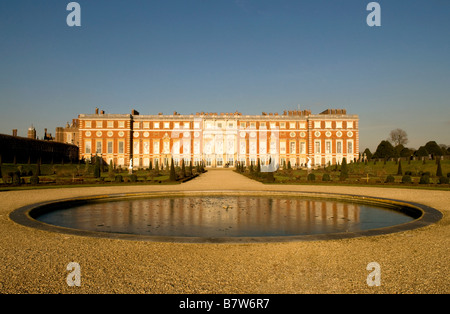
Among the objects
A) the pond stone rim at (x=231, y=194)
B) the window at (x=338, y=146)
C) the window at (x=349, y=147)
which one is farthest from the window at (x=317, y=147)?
the pond stone rim at (x=231, y=194)

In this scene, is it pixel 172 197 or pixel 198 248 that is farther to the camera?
pixel 172 197

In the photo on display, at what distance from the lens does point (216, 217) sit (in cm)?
882

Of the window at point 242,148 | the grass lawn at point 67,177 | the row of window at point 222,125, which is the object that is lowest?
the grass lawn at point 67,177

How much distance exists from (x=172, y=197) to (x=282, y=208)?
497cm

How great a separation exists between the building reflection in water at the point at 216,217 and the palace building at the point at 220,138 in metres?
40.5

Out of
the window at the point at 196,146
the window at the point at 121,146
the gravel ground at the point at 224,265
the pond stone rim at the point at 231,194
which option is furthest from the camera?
the window at the point at 196,146

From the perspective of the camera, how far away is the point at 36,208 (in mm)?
9258

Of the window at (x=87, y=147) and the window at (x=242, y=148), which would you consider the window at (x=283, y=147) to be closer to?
the window at (x=242, y=148)

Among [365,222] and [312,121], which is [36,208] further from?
[312,121]

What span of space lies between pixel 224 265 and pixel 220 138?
4879cm

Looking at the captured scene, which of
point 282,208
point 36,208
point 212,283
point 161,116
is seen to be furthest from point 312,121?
point 212,283

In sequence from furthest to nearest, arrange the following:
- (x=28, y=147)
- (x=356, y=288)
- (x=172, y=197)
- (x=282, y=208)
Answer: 1. (x=28, y=147)
2. (x=172, y=197)
3. (x=282, y=208)
4. (x=356, y=288)

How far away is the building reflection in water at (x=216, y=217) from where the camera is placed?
733cm

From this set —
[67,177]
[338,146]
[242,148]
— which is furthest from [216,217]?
[338,146]
